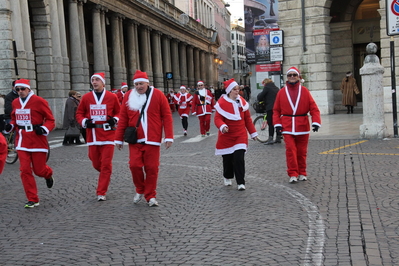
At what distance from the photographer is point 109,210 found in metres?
7.33

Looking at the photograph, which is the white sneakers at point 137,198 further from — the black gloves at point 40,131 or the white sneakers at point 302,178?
the white sneakers at point 302,178

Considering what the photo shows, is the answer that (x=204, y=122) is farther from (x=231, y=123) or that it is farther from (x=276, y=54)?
(x=231, y=123)

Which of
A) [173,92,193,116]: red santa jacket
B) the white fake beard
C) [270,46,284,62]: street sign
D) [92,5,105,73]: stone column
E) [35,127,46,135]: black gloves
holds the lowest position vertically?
[173,92,193,116]: red santa jacket

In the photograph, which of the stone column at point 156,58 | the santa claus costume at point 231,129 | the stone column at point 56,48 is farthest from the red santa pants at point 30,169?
the stone column at point 156,58

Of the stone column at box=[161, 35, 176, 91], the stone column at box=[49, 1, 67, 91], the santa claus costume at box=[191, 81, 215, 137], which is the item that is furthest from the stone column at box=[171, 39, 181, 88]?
the santa claus costume at box=[191, 81, 215, 137]

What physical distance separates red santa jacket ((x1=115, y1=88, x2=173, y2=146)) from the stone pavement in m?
0.89

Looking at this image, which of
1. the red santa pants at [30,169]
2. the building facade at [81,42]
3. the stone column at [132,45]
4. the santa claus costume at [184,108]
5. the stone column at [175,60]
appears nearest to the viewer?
the red santa pants at [30,169]

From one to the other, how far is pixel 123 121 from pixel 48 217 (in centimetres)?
155

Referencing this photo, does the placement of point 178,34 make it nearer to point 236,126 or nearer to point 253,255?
point 236,126

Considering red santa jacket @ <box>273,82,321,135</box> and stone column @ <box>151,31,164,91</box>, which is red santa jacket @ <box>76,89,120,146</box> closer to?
red santa jacket @ <box>273,82,321,135</box>

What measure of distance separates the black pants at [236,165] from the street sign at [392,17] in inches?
300

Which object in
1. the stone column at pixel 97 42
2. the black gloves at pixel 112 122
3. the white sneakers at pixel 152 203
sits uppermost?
the stone column at pixel 97 42

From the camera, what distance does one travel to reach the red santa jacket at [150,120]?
24.5 feet

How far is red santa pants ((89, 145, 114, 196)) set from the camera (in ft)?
26.3
